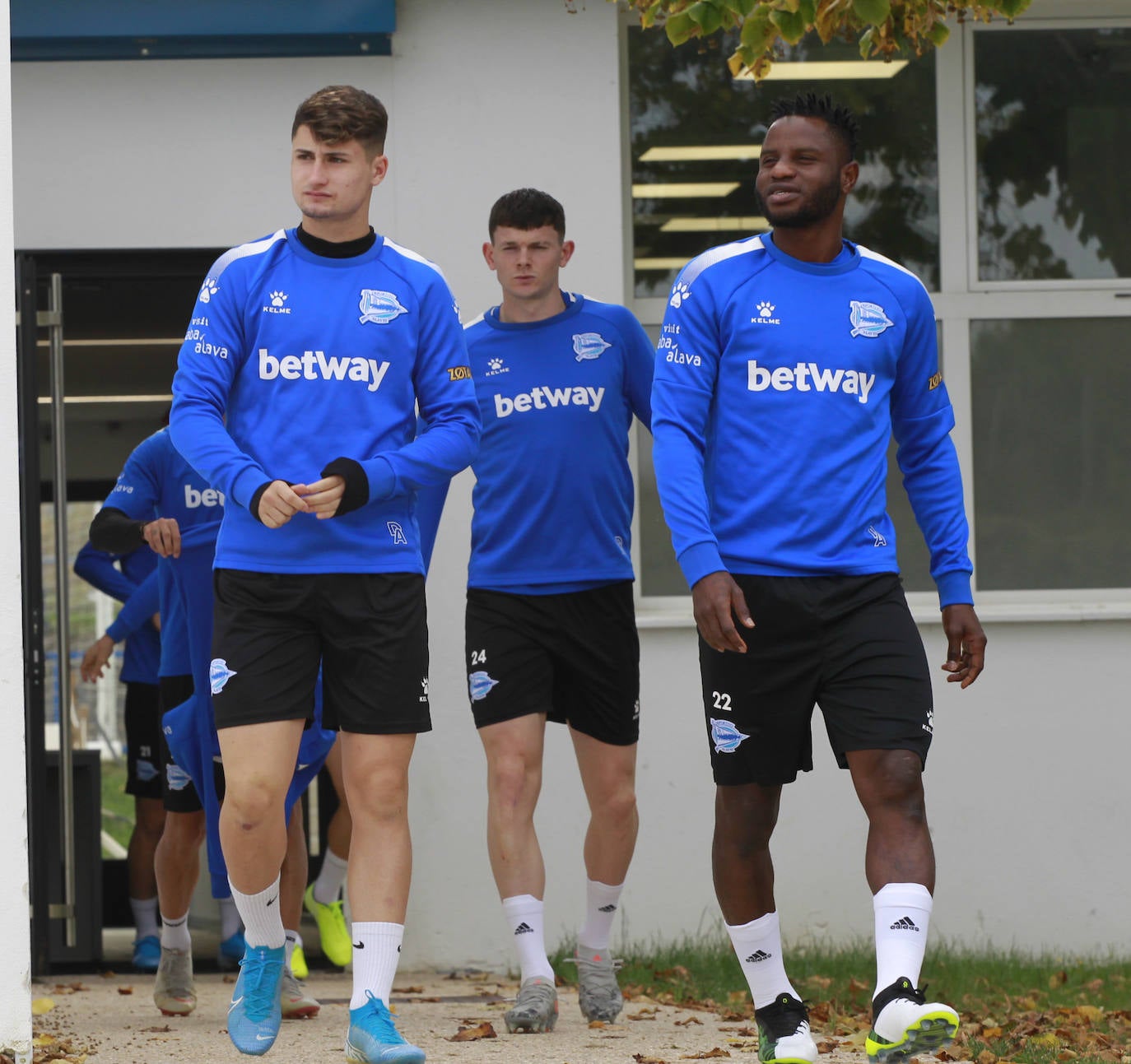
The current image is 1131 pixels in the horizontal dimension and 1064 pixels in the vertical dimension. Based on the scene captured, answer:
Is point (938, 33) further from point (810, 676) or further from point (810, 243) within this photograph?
point (810, 676)

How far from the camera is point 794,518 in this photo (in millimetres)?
4074

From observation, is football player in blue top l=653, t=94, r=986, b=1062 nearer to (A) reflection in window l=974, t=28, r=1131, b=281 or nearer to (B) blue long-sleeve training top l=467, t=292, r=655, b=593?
(B) blue long-sleeve training top l=467, t=292, r=655, b=593

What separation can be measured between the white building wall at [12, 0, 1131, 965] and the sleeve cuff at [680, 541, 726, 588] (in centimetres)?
278

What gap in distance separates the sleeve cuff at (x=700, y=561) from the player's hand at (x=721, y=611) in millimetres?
14

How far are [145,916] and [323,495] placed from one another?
13.4 ft

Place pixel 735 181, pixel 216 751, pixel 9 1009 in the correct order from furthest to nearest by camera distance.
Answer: pixel 735 181
pixel 216 751
pixel 9 1009

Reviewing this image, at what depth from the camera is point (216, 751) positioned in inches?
219

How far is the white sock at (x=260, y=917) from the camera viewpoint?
4.25 metres

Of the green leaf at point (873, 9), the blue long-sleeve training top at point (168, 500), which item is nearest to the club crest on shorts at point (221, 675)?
the blue long-sleeve training top at point (168, 500)

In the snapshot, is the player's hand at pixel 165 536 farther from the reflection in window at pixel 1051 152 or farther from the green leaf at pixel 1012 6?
the reflection in window at pixel 1051 152

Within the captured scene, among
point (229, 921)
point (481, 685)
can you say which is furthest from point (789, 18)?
point (229, 921)

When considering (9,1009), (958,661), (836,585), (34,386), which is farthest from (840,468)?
(34,386)

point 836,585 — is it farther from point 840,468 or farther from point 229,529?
point 229,529

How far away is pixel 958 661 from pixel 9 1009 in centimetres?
232
